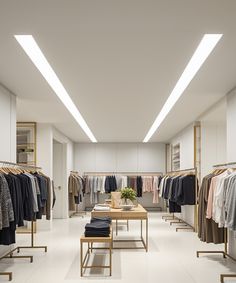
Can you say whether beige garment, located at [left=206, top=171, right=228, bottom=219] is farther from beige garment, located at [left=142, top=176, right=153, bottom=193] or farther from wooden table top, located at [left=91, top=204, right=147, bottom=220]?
beige garment, located at [left=142, top=176, right=153, bottom=193]

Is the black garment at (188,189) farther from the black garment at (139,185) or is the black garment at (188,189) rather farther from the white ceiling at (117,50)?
the black garment at (139,185)

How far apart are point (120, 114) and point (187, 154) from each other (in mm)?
3131

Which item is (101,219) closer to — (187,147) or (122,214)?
(122,214)

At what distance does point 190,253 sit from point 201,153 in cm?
348

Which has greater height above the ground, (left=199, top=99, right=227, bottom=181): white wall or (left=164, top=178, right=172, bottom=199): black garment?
(left=199, top=99, right=227, bottom=181): white wall

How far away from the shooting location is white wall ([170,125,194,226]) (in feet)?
36.4

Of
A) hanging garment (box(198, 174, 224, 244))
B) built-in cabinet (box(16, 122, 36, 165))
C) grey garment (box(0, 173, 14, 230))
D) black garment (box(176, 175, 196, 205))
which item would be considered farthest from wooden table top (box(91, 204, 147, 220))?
built-in cabinet (box(16, 122, 36, 165))

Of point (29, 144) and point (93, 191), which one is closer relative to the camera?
point (29, 144)

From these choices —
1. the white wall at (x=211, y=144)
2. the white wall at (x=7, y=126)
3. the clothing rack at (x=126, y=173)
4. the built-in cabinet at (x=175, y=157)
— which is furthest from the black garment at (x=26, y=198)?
the clothing rack at (x=126, y=173)

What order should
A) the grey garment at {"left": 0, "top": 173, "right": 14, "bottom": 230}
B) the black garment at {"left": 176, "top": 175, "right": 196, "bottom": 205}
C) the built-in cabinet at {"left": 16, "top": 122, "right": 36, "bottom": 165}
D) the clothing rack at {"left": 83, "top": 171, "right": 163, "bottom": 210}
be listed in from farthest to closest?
the clothing rack at {"left": 83, "top": 171, "right": 163, "bottom": 210}
the built-in cabinet at {"left": 16, "top": 122, "right": 36, "bottom": 165}
the black garment at {"left": 176, "top": 175, "right": 196, "bottom": 205}
the grey garment at {"left": 0, "top": 173, "right": 14, "bottom": 230}

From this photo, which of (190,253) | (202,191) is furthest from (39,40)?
(190,253)

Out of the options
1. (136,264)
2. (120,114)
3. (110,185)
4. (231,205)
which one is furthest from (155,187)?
(231,205)

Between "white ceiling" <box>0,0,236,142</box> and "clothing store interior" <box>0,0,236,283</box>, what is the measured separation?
0.06ft

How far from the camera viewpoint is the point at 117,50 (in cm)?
471
